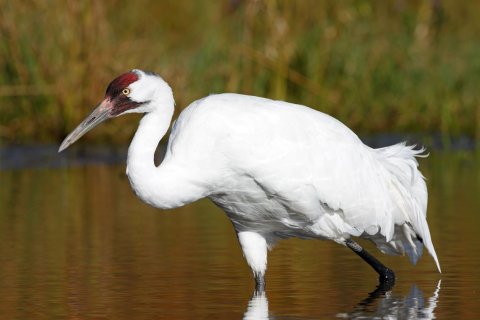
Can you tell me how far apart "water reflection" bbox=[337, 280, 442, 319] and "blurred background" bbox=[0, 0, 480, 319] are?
0.02 m

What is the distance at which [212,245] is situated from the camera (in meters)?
10.0

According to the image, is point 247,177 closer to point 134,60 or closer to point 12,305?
point 12,305

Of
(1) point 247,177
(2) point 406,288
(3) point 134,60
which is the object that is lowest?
(2) point 406,288

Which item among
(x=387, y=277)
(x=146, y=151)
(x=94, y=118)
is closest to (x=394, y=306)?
(x=387, y=277)

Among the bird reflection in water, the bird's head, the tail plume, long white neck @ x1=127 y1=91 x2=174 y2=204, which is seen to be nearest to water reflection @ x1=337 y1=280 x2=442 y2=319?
the bird reflection in water

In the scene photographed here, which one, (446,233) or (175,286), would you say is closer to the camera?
(175,286)

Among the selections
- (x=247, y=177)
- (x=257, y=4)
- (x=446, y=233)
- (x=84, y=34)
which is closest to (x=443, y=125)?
(x=257, y=4)

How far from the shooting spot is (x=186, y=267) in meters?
9.05

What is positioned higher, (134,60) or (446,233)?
(134,60)

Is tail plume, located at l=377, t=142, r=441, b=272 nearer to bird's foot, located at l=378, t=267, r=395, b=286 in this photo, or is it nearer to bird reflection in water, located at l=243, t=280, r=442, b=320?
bird's foot, located at l=378, t=267, r=395, b=286

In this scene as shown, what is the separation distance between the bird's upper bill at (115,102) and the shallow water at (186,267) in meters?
0.98

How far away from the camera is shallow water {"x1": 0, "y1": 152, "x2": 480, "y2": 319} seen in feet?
25.3

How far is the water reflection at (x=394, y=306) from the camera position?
7473mm

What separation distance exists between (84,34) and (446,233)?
5.63 m
